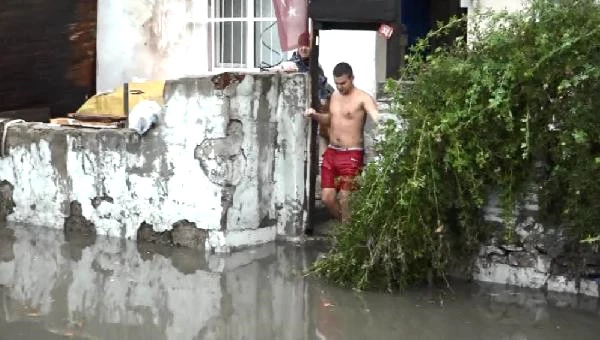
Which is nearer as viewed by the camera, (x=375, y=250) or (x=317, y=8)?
(x=375, y=250)

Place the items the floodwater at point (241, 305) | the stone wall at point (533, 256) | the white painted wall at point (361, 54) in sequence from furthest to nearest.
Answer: the white painted wall at point (361, 54) → the stone wall at point (533, 256) → the floodwater at point (241, 305)

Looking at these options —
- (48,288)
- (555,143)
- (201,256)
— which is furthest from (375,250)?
(48,288)

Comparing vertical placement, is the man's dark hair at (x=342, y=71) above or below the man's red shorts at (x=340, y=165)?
above

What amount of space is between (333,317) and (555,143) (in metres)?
2.00

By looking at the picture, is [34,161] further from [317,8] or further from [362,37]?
[362,37]

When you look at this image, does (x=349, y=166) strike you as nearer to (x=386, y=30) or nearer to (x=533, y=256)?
(x=386, y=30)

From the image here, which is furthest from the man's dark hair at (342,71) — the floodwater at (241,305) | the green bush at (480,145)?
the floodwater at (241,305)

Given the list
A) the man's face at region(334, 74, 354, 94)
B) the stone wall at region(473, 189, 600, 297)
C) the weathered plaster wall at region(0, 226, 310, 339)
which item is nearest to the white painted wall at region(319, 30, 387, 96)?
the man's face at region(334, 74, 354, 94)

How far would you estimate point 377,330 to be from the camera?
20.6ft

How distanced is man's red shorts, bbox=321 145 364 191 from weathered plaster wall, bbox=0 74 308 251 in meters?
0.24

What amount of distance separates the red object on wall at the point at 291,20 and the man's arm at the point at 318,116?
8.58 ft

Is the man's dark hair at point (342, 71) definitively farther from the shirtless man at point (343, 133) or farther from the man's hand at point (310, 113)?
the man's hand at point (310, 113)

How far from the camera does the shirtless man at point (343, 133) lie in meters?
8.17

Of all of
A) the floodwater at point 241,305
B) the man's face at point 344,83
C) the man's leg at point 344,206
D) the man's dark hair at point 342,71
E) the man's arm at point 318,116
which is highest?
the man's dark hair at point 342,71
